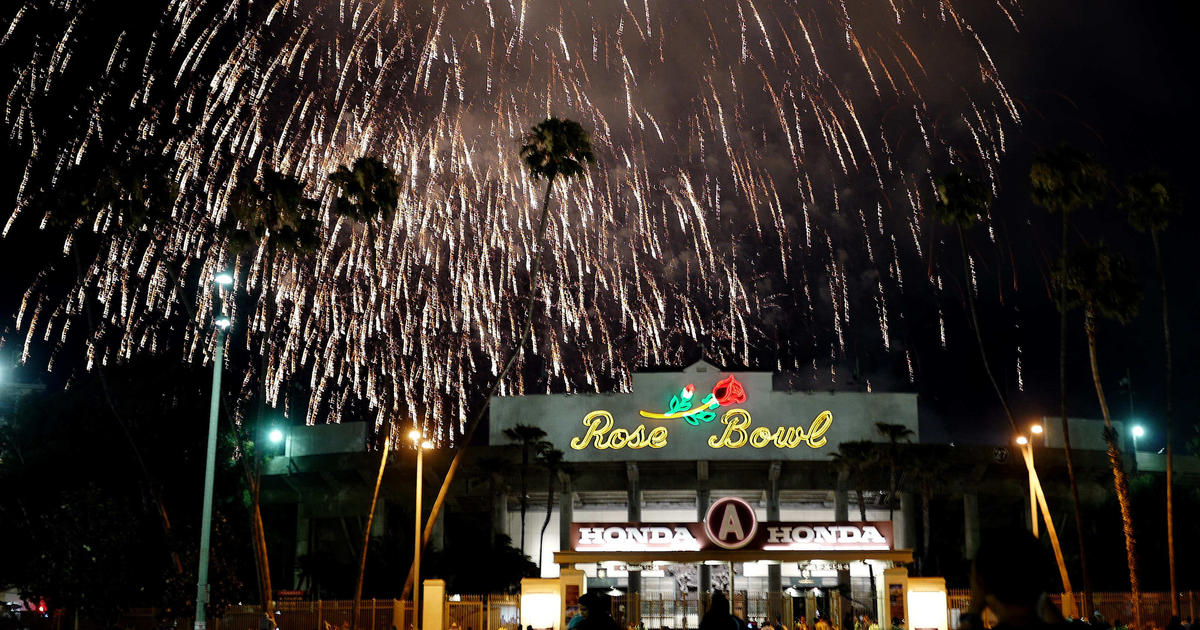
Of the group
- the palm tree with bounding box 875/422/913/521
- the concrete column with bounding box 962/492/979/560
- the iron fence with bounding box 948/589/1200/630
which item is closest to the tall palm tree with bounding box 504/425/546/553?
the palm tree with bounding box 875/422/913/521

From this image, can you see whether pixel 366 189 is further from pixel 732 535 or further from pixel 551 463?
pixel 551 463

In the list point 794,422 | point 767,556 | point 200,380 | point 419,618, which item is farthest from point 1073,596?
point 200,380

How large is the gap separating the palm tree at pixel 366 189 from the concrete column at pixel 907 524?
43162 mm

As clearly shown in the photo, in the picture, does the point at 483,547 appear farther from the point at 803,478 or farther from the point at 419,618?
the point at 419,618

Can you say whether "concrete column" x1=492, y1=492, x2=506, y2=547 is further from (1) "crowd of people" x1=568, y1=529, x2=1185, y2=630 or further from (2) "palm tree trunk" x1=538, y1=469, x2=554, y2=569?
(1) "crowd of people" x1=568, y1=529, x2=1185, y2=630

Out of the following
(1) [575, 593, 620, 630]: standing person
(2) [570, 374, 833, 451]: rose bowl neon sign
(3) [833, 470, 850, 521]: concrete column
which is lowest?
(1) [575, 593, 620, 630]: standing person

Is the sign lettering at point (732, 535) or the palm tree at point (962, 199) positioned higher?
the palm tree at point (962, 199)

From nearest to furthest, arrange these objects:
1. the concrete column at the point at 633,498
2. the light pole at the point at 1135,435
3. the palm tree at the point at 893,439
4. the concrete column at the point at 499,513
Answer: the palm tree at the point at 893,439 < the light pole at the point at 1135,435 < the concrete column at the point at 633,498 < the concrete column at the point at 499,513

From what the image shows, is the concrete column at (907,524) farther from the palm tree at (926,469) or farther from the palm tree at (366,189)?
the palm tree at (366,189)

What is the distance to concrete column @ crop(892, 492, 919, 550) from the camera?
70.6 meters

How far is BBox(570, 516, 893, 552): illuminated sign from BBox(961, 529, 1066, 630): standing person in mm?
29862

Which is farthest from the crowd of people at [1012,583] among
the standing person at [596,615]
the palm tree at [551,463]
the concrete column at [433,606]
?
the palm tree at [551,463]

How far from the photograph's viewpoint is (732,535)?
33781 mm

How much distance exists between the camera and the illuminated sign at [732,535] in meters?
33.8
